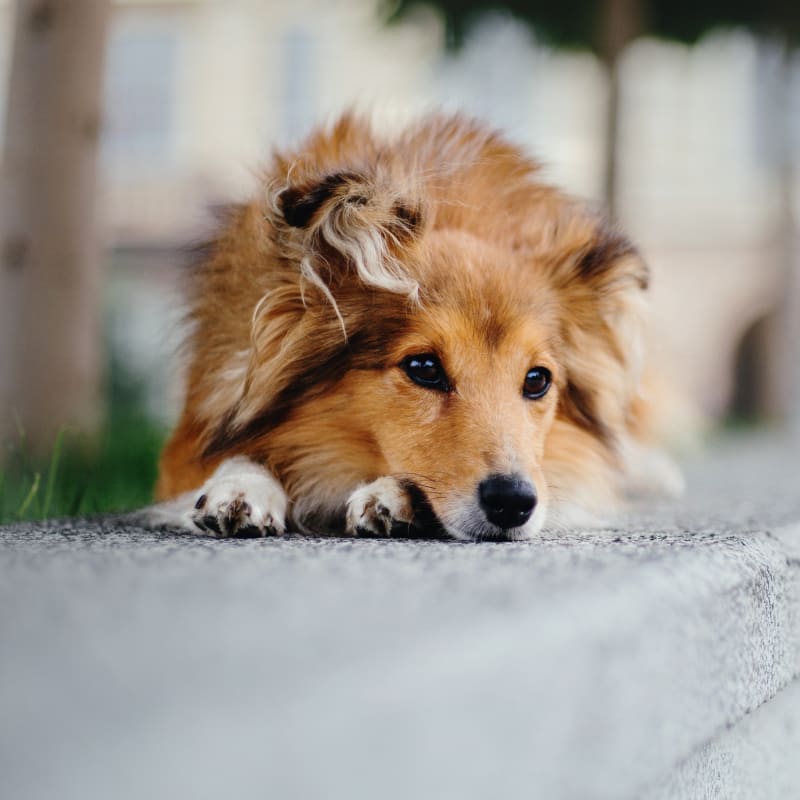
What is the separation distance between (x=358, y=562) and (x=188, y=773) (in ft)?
2.54

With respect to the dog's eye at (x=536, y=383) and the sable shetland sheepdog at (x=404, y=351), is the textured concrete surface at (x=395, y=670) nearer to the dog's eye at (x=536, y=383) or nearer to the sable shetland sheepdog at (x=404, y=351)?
the sable shetland sheepdog at (x=404, y=351)

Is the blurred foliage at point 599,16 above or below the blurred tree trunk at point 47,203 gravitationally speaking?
above

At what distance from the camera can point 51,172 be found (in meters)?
4.14

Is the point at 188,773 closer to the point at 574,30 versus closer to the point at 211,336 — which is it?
the point at 211,336

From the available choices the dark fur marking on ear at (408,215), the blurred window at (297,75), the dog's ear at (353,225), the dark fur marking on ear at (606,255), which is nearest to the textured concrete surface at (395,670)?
the dog's ear at (353,225)

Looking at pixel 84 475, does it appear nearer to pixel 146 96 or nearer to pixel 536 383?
pixel 536 383

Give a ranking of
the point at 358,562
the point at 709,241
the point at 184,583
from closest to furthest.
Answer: the point at 184,583, the point at 358,562, the point at 709,241

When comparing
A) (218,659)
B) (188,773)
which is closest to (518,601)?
(218,659)

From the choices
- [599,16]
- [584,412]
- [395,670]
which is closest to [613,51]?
[599,16]

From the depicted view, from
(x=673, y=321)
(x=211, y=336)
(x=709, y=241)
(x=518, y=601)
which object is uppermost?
(x=518, y=601)

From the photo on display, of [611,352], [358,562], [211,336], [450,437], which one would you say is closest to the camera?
[358,562]

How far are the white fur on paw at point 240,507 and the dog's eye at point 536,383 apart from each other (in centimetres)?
66

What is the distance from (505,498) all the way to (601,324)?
3.28ft

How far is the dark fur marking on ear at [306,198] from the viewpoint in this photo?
236 centimetres
